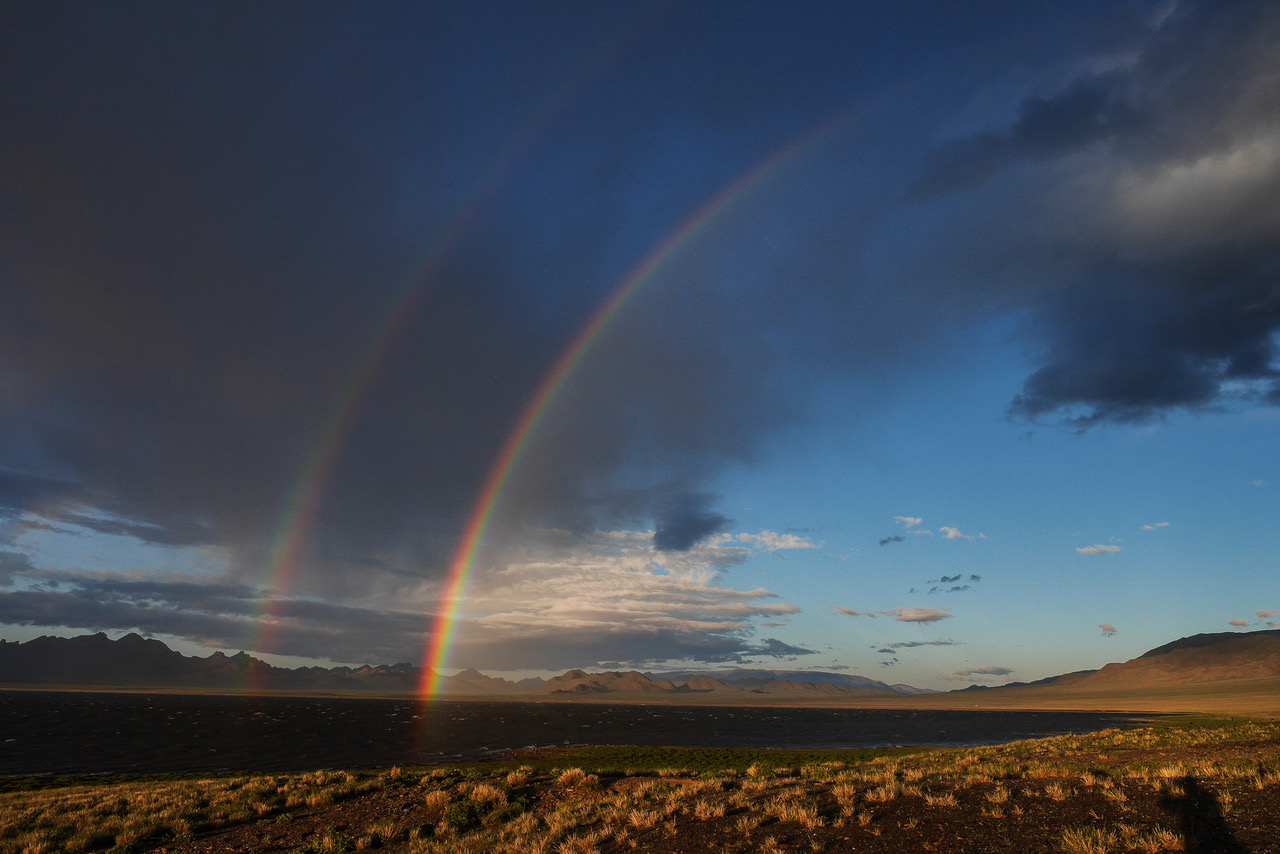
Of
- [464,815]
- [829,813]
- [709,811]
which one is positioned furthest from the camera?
[464,815]

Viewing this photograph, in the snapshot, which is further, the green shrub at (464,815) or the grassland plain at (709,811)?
the green shrub at (464,815)

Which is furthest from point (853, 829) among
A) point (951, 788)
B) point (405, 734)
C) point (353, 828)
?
point (405, 734)

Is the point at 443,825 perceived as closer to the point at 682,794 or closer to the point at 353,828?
the point at 353,828

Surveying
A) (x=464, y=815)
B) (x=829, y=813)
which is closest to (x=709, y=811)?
(x=829, y=813)

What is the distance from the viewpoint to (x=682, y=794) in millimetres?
18156

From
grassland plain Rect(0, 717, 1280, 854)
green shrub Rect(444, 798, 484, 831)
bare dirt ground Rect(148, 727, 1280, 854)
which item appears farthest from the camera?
green shrub Rect(444, 798, 484, 831)

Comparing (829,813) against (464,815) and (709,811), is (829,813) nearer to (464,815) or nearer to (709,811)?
(709,811)

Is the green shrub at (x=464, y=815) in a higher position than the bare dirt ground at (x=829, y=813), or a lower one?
lower

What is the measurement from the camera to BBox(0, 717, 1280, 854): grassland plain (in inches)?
456

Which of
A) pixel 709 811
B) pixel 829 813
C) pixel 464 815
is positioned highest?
pixel 829 813

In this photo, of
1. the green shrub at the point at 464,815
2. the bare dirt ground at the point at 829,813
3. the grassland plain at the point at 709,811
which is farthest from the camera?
the green shrub at the point at 464,815

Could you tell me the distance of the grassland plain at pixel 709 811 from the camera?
11578 mm

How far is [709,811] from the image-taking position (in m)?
15.1

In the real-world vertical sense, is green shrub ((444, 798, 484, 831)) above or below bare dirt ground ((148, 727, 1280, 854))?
below
